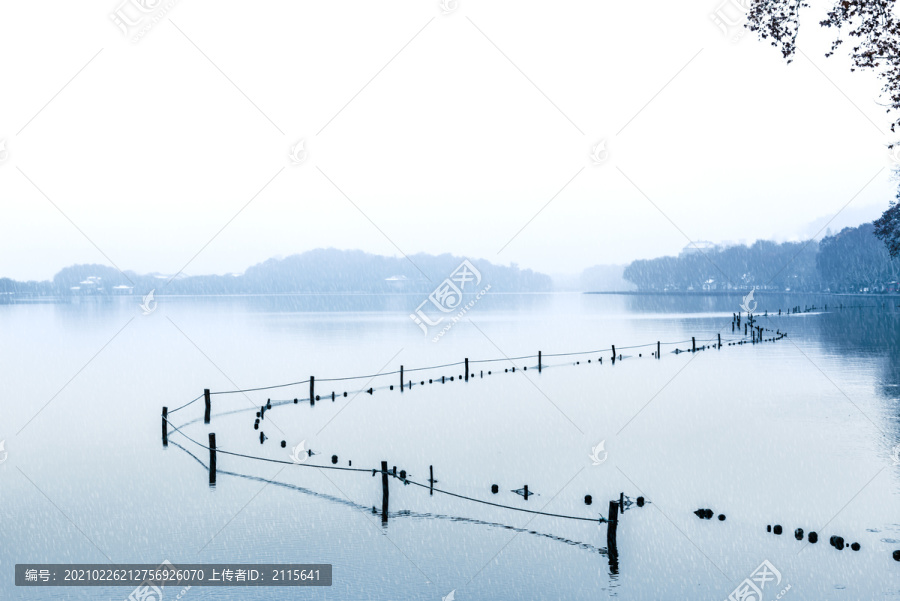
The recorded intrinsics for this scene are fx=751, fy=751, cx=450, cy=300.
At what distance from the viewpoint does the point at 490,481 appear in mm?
21297

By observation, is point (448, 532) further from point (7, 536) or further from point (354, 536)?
point (7, 536)

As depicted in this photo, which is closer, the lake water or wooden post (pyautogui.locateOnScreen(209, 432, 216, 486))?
the lake water

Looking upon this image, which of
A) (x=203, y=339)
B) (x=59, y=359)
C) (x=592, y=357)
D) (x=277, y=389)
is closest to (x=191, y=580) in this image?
(x=277, y=389)

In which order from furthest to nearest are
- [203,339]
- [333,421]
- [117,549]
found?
[203,339] → [333,421] → [117,549]

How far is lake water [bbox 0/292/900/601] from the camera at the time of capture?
15.1 m

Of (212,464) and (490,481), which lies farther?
(212,464)

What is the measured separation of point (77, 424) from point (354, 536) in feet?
67.9

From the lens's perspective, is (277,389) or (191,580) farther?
(277,389)

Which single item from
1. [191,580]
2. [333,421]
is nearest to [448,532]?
[191,580]

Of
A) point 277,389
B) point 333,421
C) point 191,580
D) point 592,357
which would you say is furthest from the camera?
point 592,357

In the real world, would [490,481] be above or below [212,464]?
below

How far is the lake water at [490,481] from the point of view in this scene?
595 inches

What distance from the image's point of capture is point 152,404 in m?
37.8

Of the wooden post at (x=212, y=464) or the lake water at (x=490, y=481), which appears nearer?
the lake water at (x=490, y=481)
